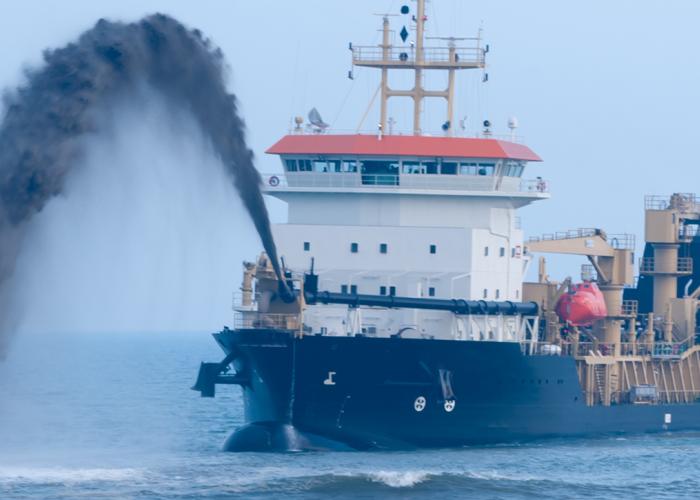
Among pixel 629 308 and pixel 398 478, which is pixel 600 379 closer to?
pixel 629 308

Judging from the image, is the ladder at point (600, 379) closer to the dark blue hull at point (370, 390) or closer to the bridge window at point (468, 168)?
the dark blue hull at point (370, 390)

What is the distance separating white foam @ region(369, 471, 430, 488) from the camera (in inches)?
1448

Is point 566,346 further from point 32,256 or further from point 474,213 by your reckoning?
point 32,256

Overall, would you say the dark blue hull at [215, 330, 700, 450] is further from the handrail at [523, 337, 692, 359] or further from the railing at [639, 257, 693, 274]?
the railing at [639, 257, 693, 274]

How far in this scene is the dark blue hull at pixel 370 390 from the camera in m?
41.1

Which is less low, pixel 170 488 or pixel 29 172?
pixel 29 172

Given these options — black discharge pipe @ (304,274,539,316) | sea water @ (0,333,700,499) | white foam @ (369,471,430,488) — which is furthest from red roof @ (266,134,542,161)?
white foam @ (369,471,430,488)

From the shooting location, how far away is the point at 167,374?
101562mm

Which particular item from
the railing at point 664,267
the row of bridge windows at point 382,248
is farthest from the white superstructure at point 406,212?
the railing at point 664,267

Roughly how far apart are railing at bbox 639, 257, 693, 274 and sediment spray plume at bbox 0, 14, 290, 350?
2338 centimetres

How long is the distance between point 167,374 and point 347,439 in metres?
61.1

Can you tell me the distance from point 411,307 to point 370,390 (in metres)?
2.21

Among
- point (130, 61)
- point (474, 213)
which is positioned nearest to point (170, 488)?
point (130, 61)

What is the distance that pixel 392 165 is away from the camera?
147ft
